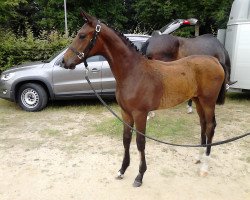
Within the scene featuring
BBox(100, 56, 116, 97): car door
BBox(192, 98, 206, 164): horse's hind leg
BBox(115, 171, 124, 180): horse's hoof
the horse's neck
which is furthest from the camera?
BBox(100, 56, 116, 97): car door

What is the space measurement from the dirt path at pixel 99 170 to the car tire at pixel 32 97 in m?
1.61

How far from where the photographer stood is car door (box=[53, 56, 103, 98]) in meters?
8.08

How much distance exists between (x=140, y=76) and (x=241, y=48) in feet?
19.3

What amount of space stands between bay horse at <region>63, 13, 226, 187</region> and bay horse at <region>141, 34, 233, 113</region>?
8.94ft

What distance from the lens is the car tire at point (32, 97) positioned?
814 cm

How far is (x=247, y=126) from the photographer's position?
6961 mm

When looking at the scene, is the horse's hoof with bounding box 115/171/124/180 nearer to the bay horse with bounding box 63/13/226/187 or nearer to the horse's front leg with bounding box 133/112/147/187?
the bay horse with bounding box 63/13/226/187

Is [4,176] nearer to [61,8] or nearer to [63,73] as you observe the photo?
[63,73]

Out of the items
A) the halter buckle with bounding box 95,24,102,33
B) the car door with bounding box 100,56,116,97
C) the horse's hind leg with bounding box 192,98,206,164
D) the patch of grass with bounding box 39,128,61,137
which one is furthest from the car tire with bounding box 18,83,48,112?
the halter buckle with bounding box 95,24,102,33

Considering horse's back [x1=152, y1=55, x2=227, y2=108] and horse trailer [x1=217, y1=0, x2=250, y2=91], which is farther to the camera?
horse trailer [x1=217, y1=0, x2=250, y2=91]

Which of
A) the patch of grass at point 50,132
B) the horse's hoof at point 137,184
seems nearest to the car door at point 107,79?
the patch of grass at point 50,132

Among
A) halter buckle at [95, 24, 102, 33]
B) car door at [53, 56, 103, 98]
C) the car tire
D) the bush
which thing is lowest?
the car tire

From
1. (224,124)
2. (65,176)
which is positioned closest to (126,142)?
(65,176)

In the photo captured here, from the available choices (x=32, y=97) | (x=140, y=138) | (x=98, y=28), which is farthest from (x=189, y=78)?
(x=32, y=97)
